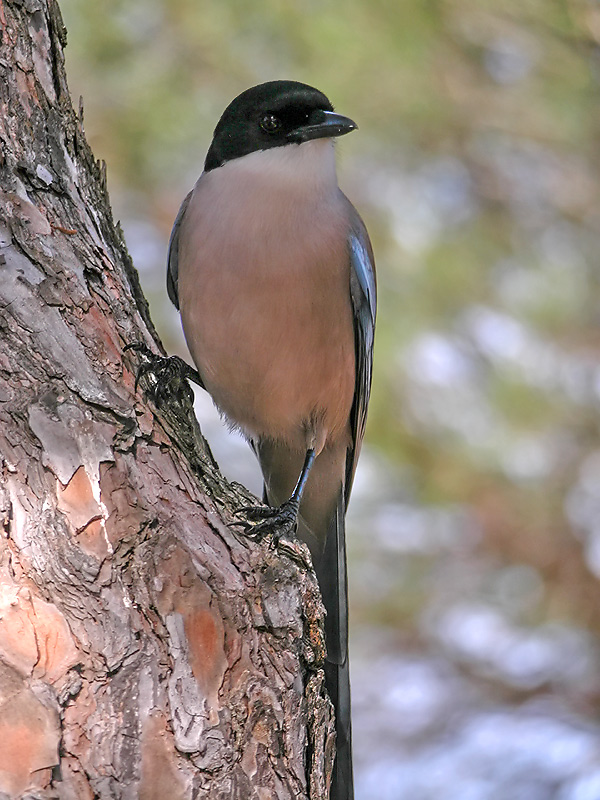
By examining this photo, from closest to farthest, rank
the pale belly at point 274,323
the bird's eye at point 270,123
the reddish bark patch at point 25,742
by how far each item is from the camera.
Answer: the reddish bark patch at point 25,742
the pale belly at point 274,323
the bird's eye at point 270,123

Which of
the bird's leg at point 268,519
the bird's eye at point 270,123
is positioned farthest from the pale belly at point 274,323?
the bird's leg at point 268,519

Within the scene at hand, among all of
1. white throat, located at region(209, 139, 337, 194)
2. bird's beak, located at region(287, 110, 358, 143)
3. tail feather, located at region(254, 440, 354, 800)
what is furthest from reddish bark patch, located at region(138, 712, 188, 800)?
bird's beak, located at region(287, 110, 358, 143)

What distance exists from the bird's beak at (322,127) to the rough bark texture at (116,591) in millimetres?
1236

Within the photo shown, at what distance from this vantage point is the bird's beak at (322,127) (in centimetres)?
338

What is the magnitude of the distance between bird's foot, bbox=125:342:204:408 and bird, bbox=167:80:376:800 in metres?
0.50

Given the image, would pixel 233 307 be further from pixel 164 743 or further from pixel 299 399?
pixel 164 743

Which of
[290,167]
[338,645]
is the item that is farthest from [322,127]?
[338,645]

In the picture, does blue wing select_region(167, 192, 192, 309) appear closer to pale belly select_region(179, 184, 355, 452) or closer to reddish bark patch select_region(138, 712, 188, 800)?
pale belly select_region(179, 184, 355, 452)

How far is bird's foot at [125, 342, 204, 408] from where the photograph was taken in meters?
2.48

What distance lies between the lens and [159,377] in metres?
2.58

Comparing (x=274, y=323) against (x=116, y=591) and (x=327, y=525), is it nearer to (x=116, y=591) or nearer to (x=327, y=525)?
(x=327, y=525)

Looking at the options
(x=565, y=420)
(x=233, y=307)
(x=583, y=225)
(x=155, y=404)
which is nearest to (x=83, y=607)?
(x=155, y=404)

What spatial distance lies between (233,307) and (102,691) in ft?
5.06

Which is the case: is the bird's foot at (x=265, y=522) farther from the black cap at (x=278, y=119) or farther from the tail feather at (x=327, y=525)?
the black cap at (x=278, y=119)
